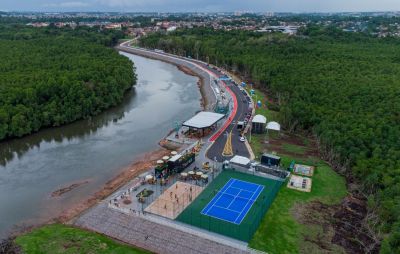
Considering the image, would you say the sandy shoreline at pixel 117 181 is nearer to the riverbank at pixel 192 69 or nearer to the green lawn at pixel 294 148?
the green lawn at pixel 294 148

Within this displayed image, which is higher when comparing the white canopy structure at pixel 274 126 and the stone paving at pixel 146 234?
the white canopy structure at pixel 274 126

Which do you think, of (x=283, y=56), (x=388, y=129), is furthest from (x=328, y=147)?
(x=283, y=56)

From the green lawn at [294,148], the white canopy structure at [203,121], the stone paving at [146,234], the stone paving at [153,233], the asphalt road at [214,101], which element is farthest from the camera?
the white canopy structure at [203,121]

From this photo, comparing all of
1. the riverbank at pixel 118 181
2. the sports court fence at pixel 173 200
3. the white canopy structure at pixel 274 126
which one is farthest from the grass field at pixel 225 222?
the white canopy structure at pixel 274 126

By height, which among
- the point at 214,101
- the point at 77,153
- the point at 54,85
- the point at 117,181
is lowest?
the point at 77,153

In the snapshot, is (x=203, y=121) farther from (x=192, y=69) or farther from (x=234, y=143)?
(x=192, y=69)

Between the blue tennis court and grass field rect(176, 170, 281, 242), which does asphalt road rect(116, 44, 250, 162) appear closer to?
grass field rect(176, 170, 281, 242)

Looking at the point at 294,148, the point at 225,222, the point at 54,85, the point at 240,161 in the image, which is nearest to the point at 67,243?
the point at 225,222
